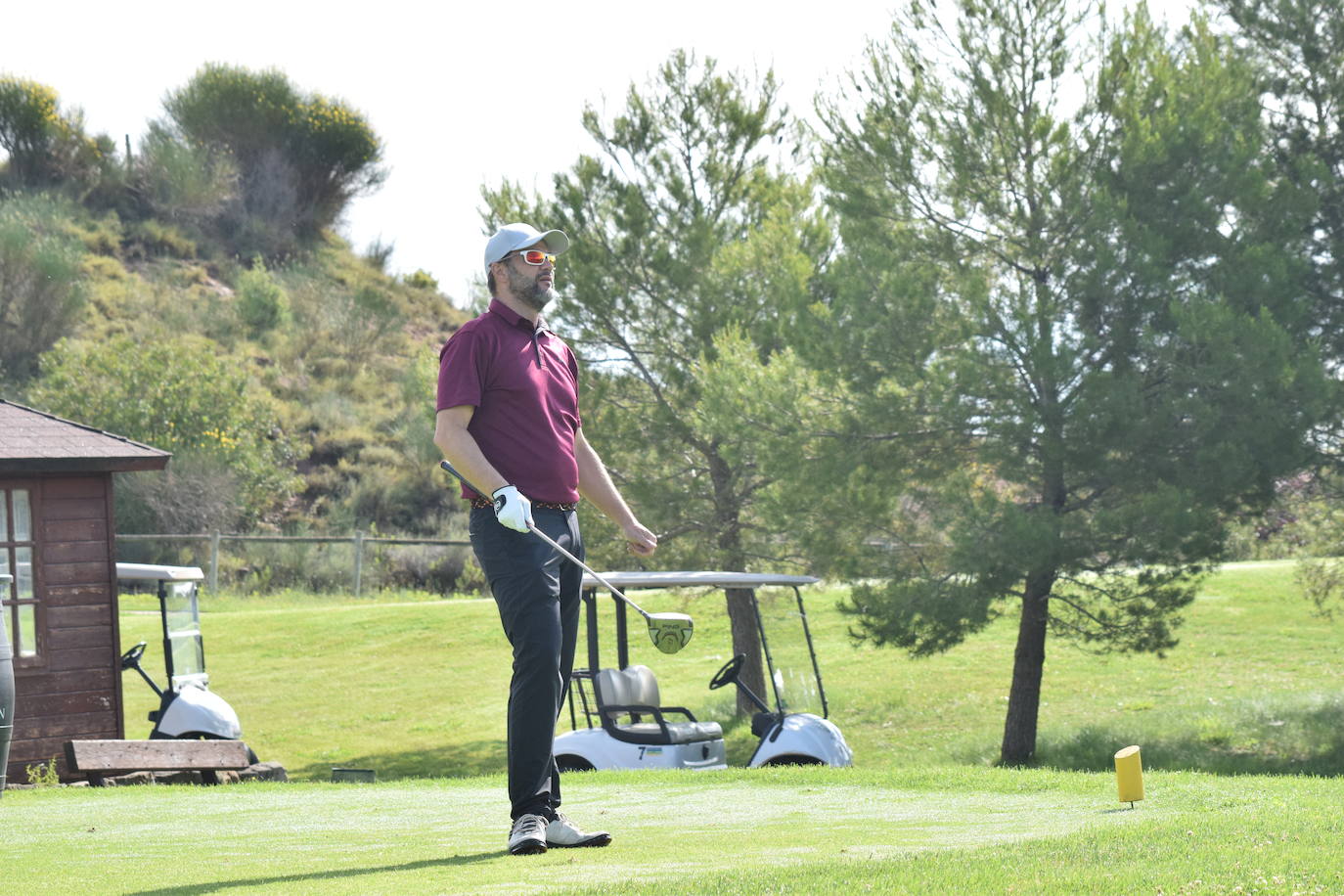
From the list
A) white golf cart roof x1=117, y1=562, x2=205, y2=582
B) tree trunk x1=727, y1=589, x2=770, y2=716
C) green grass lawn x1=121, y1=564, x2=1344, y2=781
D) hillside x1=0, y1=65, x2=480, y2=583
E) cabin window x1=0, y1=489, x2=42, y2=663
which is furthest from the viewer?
hillside x1=0, y1=65, x2=480, y2=583

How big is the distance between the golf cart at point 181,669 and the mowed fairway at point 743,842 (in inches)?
293

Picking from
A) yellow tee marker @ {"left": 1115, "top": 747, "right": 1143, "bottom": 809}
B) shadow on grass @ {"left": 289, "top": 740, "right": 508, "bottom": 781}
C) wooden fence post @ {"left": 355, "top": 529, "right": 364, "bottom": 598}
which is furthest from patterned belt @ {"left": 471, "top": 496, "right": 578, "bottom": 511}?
wooden fence post @ {"left": 355, "top": 529, "right": 364, "bottom": 598}

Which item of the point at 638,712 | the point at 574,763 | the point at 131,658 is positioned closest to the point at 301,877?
the point at 574,763

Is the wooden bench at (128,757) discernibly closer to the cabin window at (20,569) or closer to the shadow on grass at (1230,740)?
the cabin window at (20,569)

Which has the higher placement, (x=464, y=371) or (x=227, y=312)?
(x=227, y=312)

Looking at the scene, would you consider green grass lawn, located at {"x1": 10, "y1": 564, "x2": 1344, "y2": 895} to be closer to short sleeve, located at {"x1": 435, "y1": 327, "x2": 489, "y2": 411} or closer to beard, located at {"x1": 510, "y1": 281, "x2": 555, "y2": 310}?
short sleeve, located at {"x1": 435, "y1": 327, "x2": 489, "y2": 411}

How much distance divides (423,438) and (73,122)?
2213 centimetres

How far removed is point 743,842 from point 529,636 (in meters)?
0.85

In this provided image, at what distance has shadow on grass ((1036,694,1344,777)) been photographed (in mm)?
15141

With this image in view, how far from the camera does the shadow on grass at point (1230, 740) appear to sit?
1514 cm

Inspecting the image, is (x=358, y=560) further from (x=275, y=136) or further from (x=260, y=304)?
(x=275, y=136)

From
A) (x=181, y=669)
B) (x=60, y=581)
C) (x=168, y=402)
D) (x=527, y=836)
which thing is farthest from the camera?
(x=168, y=402)

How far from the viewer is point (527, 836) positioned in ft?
14.6

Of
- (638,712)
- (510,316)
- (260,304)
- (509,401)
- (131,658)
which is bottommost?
(638,712)
